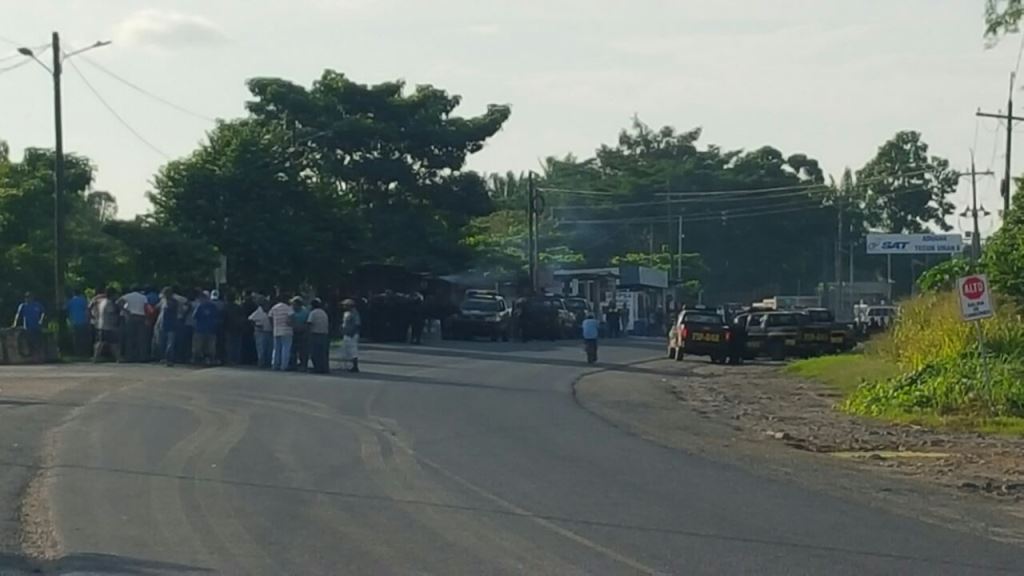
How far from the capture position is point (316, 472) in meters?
18.1

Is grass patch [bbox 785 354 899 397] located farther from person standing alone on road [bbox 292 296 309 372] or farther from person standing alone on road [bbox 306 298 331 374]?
person standing alone on road [bbox 292 296 309 372]

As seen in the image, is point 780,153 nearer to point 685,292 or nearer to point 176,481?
point 685,292

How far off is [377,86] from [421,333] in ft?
61.5

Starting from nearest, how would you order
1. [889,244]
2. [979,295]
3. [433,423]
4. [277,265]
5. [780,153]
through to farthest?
[433,423] → [979,295] → [277,265] → [889,244] → [780,153]

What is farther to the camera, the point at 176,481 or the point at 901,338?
the point at 901,338

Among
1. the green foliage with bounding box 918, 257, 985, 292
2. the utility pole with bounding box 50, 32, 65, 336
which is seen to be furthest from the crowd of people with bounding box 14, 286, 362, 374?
the green foliage with bounding box 918, 257, 985, 292

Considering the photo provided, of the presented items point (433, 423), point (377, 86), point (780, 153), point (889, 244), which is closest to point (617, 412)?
point (433, 423)

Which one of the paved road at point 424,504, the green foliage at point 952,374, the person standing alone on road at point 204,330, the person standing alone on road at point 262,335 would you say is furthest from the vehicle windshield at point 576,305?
the paved road at point 424,504

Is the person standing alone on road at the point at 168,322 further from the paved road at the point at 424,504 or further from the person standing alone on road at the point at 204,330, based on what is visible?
the paved road at the point at 424,504

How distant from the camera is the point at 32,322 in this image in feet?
134

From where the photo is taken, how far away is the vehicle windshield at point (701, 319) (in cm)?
5306

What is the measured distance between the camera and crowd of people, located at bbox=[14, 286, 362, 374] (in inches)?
1444

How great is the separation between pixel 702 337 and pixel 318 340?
19.1m

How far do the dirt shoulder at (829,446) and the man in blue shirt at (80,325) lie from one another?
12.0m
